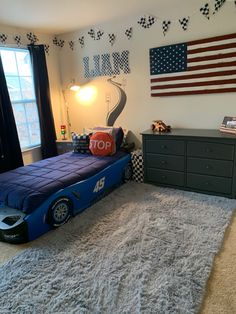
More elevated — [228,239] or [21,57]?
[21,57]

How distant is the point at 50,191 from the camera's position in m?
2.40

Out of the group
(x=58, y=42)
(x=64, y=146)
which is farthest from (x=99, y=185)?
(x=58, y=42)

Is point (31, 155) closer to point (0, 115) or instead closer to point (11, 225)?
point (0, 115)

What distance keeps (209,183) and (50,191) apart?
6.07 ft

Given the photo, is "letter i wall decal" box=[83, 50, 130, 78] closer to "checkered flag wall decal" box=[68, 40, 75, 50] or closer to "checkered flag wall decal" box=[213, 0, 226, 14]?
"checkered flag wall decal" box=[68, 40, 75, 50]

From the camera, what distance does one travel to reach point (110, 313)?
1505 millimetres

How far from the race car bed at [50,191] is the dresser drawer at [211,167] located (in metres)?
0.95

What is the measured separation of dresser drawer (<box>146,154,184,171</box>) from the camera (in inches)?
122

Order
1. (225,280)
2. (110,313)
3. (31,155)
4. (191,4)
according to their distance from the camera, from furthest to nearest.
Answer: (31,155), (191,4), (225,280), (110,313)

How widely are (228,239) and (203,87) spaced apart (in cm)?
187

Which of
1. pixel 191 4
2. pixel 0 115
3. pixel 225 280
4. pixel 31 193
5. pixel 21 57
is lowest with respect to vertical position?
pixel 225 280

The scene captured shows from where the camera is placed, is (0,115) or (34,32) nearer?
(0,115)

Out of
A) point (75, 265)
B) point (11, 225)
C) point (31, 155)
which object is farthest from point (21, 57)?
point (75, 265)

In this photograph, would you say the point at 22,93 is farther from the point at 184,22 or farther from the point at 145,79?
the point at 184,22
